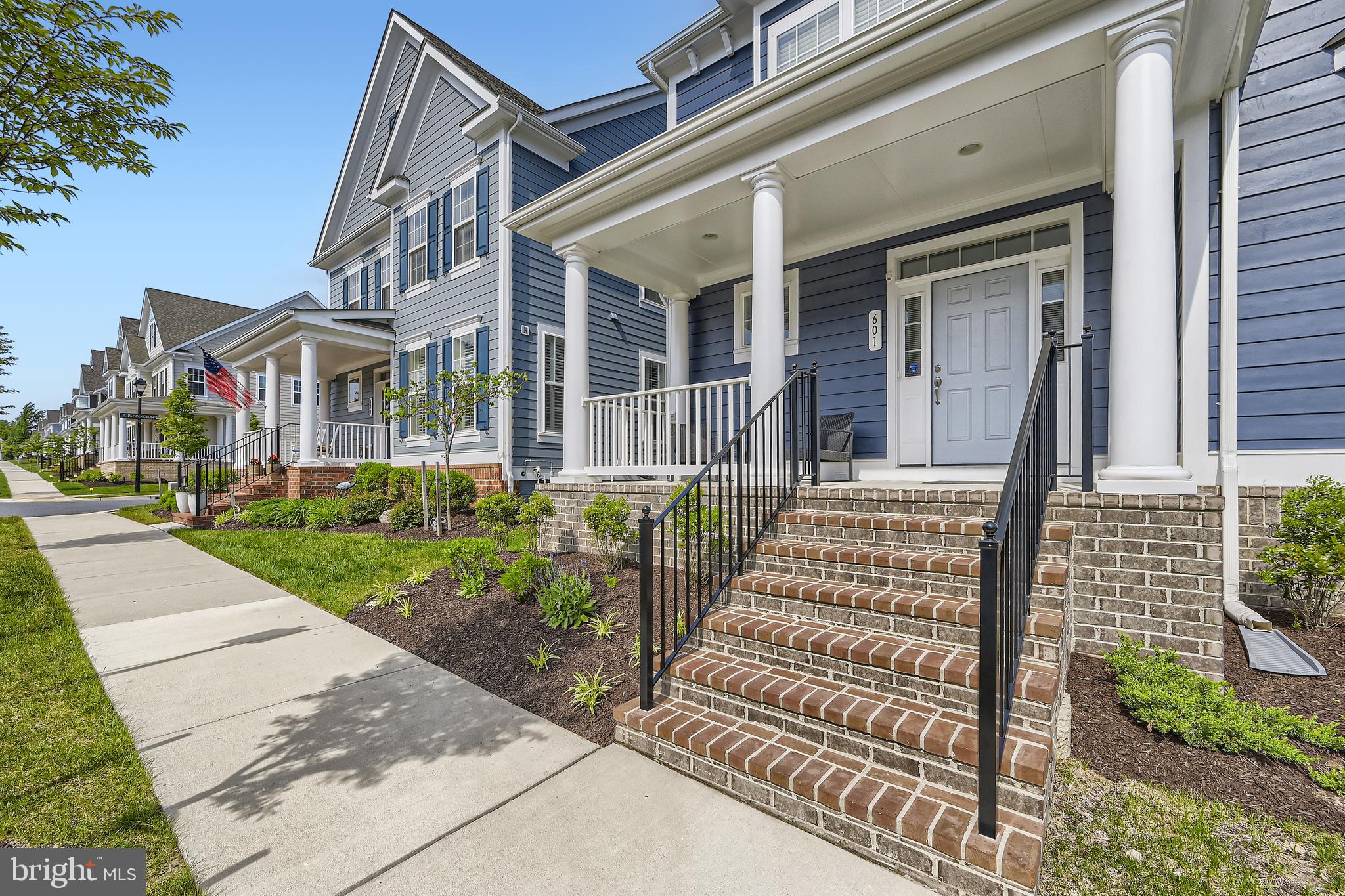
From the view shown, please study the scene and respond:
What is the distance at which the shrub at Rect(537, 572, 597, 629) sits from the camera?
3.89 metres

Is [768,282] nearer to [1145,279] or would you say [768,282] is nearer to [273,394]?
[1145,279]

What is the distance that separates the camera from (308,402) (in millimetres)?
10641

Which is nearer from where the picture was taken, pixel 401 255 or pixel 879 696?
pixel 879 696

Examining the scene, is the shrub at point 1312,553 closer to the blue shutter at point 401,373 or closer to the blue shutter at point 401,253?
the blue shutter at point 401,373

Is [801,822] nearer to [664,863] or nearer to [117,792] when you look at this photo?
[664,863]

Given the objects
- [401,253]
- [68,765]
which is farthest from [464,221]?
[68,765]

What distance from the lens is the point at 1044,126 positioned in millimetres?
4293

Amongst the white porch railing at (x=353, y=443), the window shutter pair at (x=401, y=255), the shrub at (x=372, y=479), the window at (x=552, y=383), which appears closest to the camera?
A: the window at (x=552, y=383)

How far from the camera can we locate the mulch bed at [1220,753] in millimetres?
2092

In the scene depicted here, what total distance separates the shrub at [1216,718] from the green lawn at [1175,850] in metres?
0.33

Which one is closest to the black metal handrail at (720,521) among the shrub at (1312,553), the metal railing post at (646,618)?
the metal railing post at (646,618)

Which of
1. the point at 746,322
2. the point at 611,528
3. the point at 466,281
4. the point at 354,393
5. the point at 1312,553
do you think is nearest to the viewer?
the point at 1312,553

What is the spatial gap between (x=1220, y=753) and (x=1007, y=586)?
1.28 m

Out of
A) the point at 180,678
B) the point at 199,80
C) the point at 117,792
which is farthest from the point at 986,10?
the point at 199,80
